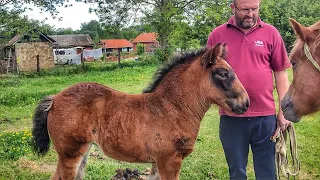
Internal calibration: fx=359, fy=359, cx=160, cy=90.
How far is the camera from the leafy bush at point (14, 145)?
5.60 metres

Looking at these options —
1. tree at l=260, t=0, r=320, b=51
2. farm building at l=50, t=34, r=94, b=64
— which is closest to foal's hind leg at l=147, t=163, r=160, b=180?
tree at l=260, t=0, r=320, b=51

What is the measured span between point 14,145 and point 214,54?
4341mm

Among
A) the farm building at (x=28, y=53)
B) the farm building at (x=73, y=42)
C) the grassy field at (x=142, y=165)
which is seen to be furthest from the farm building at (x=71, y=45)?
the grassy field at (x=142, y=165)

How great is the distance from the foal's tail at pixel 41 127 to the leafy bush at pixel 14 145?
199 cm

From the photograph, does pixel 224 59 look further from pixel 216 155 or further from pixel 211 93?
pixel 216 155

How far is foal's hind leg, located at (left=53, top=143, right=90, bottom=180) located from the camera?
345 centimetres

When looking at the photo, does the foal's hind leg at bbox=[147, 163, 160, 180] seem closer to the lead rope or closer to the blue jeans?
the blue jeans

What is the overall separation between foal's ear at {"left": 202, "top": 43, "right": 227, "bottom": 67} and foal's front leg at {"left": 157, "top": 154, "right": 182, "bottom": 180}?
0.91 metres

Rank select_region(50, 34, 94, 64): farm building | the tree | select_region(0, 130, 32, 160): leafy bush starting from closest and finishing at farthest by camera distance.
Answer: select_region(0, 130, 32, 160): leafy bush → the tree → select_region(50, 34, 94, 64): farm building

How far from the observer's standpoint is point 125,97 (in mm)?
3592

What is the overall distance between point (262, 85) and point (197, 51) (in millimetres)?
709

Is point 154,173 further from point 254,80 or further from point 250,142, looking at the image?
point 254,80

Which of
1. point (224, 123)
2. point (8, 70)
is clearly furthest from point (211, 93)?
point (8, 70)

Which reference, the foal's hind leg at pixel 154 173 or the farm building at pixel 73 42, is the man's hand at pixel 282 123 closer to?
the foal's hind leg at pixel 154 173
